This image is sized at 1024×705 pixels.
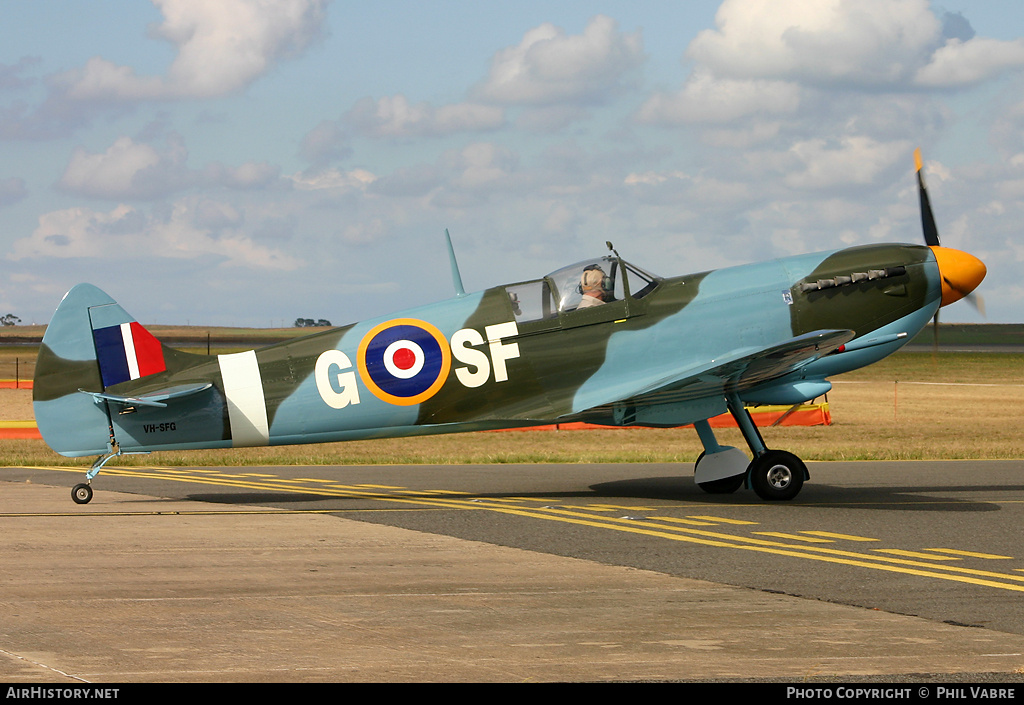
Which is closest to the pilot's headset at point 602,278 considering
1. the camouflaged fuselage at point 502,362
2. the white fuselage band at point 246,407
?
the camouflaged fuselage at point 502,362

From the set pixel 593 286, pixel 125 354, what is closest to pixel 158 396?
pixel 125 354

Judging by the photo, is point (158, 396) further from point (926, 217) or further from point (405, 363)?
point (926, 217)

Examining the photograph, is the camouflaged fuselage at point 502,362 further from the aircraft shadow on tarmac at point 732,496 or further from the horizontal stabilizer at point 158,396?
the aircraft shadow on tarmac at point 732,496

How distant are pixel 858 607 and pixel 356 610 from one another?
3.18 meters

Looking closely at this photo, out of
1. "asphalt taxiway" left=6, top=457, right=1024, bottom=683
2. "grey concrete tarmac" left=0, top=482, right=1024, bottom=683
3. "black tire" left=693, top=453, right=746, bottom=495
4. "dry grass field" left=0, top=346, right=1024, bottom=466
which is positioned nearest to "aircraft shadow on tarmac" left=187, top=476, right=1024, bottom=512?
"black tire" left=693, top=453, right=746, bottom=495

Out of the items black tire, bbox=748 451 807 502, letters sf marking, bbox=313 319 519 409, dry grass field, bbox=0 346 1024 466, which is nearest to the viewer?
letters sf marking, bbox=313 319 519 409

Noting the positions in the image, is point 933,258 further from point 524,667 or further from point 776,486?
point 524,667

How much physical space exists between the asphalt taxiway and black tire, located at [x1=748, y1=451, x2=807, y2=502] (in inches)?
87.9

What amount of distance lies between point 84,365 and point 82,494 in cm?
144

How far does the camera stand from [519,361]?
12.3 m

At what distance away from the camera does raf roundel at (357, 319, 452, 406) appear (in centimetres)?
1217

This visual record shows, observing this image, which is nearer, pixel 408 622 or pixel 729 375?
pixel 408 622

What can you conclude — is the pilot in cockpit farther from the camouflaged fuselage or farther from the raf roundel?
the raf roundel

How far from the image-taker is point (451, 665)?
5.49 meters
